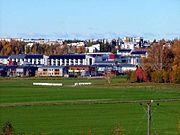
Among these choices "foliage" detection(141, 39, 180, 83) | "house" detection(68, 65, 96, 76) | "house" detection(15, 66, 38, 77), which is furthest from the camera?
"house" detection(68, 65, 96, 76)

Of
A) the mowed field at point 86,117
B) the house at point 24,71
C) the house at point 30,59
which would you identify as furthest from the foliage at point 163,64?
the house at point 30,59

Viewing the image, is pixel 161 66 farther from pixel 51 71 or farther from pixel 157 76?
pixel 51 71

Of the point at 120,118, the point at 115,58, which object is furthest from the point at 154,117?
the point at 115,58

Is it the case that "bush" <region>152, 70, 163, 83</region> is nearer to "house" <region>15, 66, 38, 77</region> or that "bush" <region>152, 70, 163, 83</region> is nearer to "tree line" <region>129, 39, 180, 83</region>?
"tree line" <region>129, 39, 180, 83</region>

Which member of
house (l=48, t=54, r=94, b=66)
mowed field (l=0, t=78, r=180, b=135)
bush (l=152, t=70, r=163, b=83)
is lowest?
mowed field (l=0, t=78, r=180, b=135)

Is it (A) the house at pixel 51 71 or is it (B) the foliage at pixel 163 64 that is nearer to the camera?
(B) the foliage at pixel 163 64

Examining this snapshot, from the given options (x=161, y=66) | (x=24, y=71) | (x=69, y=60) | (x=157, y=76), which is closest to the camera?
(x=157, y=76)

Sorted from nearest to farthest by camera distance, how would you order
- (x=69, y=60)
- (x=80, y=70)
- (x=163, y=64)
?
(x=163, y=64), (x=80, y=70), (x=69, y=60)

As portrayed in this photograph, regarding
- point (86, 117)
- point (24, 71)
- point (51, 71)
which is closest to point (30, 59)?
point (51, 71)

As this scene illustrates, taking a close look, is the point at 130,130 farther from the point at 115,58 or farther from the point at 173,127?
the point at 115,58

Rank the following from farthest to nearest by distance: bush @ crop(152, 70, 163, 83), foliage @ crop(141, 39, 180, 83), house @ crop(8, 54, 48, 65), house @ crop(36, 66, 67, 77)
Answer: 1. house @ crop(8, 54, 48, 65)
2. house @ crop(36, 66, 67, 77)
3. bush @ crop(152, 70, 163, 83)
4. foliage @ crop(141, 39, 180, 83)

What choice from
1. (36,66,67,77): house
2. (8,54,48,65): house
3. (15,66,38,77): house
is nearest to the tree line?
(36,66,67,77): house

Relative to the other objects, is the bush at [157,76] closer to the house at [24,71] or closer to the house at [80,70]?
the house at [80,70]

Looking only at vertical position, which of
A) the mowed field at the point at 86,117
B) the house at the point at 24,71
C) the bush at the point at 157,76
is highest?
the house at the point at 24,71
